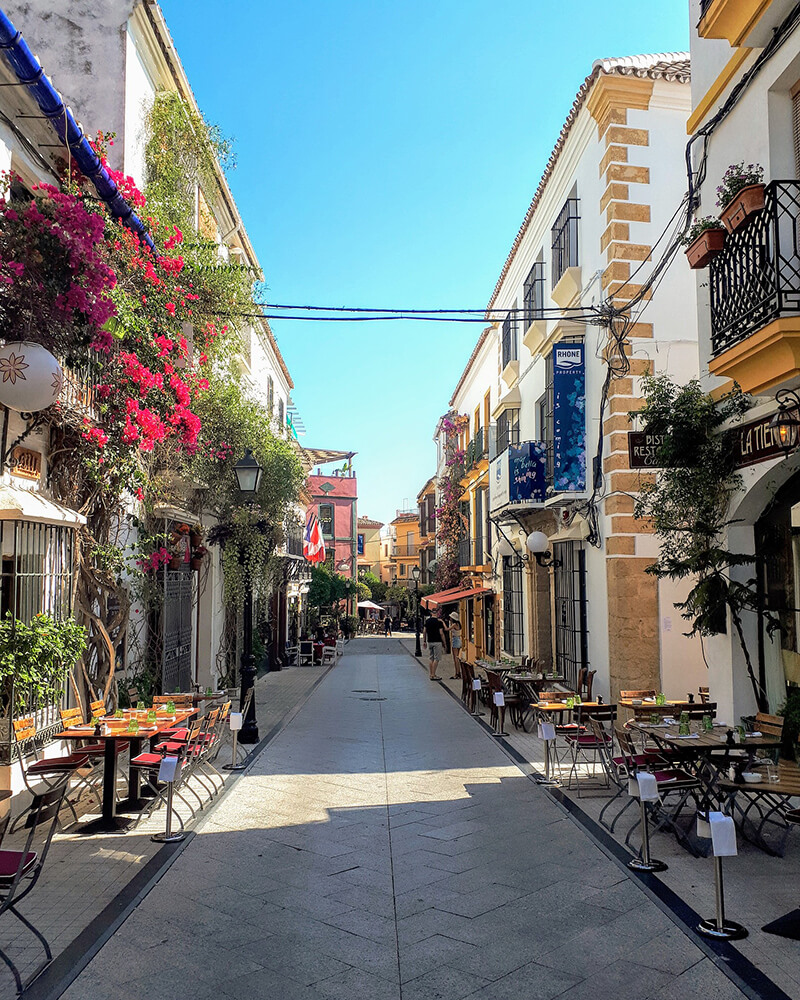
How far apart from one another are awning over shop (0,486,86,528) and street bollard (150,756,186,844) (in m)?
2.54

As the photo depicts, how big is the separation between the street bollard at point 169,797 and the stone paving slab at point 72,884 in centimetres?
9

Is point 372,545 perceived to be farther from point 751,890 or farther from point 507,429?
point 751,890

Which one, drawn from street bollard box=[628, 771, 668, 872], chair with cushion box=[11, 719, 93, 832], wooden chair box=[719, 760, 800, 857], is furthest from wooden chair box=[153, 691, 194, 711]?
wooden chair box=[719, 760, 800, 857]

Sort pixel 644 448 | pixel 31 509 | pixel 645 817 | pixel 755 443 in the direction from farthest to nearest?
pixel 644 448
pixel 755 443
pixel 31 509
pixel 645 817

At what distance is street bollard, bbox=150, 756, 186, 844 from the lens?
22.8ft

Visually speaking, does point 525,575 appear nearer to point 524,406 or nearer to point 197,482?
point 524,406

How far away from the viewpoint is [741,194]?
6.79 metres

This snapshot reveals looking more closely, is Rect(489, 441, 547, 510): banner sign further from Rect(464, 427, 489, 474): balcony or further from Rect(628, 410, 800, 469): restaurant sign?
Rect(464, 427, 489, 474): balcony

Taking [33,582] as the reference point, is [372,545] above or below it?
above

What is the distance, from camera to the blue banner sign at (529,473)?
637 inches

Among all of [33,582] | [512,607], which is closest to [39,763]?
[33,582]

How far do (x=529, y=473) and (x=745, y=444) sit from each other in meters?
7.92

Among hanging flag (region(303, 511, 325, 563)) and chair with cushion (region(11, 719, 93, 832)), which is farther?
hanging flag (region(303, 511, 325, 563))

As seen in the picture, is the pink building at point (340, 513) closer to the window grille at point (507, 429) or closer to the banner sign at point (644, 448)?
the window grille at point (507, 429)
